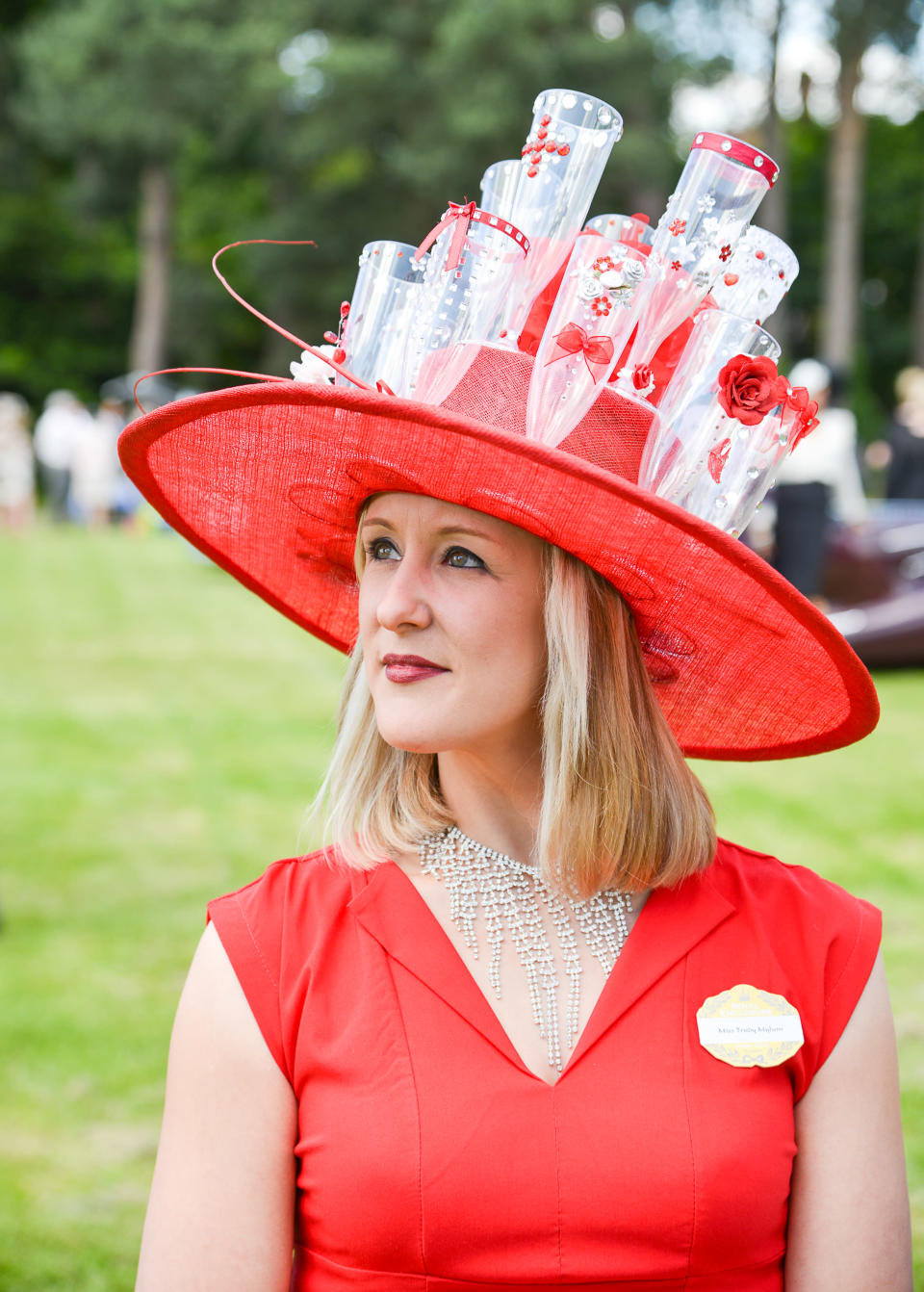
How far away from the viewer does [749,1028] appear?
1655 mm

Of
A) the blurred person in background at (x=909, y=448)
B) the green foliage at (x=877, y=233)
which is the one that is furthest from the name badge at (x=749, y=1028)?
the green foliage at (x=877, y=233)

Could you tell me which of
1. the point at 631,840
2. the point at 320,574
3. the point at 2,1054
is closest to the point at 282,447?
the point at 320,574

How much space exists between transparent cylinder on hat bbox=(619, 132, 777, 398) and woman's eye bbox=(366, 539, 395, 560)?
38 centimetres

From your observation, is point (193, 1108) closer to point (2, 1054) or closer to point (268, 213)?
point (2, 1054)

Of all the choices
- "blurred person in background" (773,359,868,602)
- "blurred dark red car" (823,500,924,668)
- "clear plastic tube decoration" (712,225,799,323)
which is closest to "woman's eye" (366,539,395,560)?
"clear plastic tube decoration" (712,225,799,323)

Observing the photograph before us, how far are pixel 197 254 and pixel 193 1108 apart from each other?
117ft

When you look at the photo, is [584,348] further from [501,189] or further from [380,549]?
[380,549]

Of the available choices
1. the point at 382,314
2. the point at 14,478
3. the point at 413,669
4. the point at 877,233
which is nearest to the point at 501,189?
the point at 382,314

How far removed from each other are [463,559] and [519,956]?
496 millimetres

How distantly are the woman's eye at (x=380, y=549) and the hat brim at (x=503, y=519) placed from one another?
0.22 ft

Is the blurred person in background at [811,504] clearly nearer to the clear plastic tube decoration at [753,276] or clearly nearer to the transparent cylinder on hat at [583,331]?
the clear plastic tube decoration at [753,276]

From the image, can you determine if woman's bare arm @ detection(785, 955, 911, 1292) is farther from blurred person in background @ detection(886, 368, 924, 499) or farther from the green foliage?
the green foliage

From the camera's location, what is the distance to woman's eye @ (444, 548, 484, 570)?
5.57 ft

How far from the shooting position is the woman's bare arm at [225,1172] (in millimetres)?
1592
